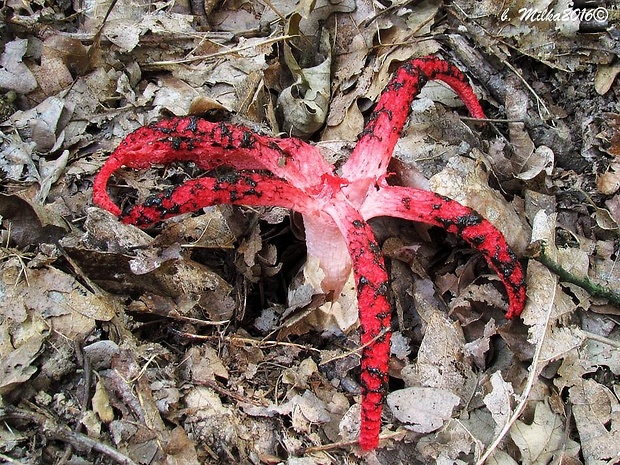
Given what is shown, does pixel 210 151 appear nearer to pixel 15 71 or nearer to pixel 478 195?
pixel 15 71

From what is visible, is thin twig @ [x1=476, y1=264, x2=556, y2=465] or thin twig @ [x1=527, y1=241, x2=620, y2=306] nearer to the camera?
thin twig @ [x1=476, y1=264, x2=556, y2=465]

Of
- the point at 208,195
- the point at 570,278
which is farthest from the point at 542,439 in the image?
the point at 208,195

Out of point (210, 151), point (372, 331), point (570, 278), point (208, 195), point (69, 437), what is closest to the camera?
point (69, 437)

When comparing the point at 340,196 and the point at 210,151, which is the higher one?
the point at 210,151

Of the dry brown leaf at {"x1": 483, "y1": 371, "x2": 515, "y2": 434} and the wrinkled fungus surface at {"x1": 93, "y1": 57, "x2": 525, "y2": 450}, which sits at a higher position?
the wrinkled fungus surface at {"x1": 93, "y1": 57, "x2": 525, "y2": 450}

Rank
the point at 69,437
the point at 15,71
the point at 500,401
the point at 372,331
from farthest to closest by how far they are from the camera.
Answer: the point at 15,71 < the point at 500,401 < the point at 372,331 < the point at 69,437

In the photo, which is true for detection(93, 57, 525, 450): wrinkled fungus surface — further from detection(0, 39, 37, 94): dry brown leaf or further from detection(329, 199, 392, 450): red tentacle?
detection(0, 39, 37, 94): dry brown leaf

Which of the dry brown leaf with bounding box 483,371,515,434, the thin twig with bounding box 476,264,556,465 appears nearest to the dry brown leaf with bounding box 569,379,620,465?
the thin twig with bounding box 476,264,556,465

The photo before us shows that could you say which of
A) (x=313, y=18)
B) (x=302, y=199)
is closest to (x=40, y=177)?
(x=302, y=199)

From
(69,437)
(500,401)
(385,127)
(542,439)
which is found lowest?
(542,439)

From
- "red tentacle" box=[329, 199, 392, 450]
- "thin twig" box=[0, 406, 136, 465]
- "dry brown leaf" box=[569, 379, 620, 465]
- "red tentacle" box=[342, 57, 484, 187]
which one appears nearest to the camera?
"thin twig" box=[0, 406, 136, 465]

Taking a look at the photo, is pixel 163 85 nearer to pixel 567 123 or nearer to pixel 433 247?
pixel 433 247
